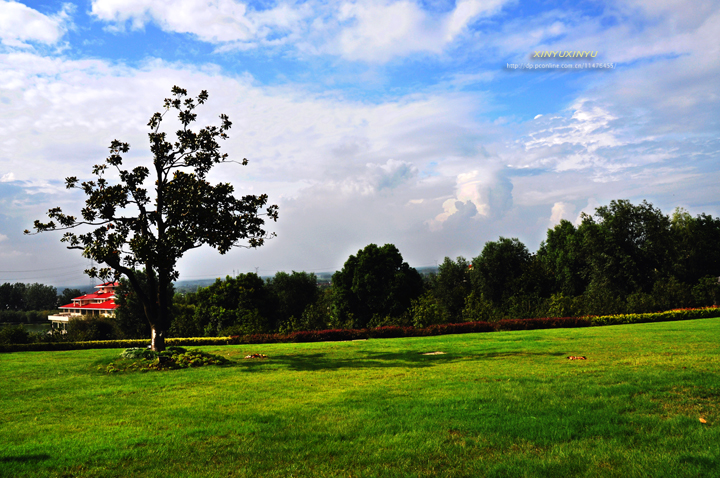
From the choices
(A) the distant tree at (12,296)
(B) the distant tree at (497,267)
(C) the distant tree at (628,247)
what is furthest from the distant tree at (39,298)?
(C) the distant tree at (628,247)

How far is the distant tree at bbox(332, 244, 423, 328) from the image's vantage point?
140 ft

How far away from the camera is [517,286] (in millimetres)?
56312

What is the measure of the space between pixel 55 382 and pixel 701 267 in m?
58.5

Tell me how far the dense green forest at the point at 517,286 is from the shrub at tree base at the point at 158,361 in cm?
1332

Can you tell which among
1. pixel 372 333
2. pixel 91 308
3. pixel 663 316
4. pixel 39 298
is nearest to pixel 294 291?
pixel 372 333

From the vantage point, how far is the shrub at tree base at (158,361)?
14961 mm

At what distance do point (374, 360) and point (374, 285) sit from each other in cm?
2792

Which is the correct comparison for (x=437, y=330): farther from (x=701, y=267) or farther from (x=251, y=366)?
(x=701, y=267)

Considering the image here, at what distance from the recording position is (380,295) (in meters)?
43.5

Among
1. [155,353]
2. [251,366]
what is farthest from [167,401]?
[155,353]

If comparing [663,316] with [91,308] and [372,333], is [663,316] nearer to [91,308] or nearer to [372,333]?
[372,333]

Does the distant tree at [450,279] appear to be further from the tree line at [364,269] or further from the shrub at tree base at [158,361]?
the shrub at tree base at [158,361]

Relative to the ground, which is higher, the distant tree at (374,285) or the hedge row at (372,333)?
the distant tree at (374,285)

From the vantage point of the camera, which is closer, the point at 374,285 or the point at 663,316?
the point at 663,316
